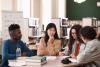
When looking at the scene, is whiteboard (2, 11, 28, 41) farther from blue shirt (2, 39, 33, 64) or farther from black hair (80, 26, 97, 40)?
black hair (80, 26, 97, 40)

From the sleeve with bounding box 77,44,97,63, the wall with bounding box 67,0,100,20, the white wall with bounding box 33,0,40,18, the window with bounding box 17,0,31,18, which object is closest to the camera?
the sleeve with bounding box 77,44,97,63

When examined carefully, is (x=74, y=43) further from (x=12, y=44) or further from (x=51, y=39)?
(x=12, y=44)

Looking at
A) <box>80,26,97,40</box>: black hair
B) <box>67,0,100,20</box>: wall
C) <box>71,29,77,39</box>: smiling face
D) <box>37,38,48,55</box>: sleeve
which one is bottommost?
<box>37,38,48,55</box>: sleeve

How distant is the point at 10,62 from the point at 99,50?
1.33 meters

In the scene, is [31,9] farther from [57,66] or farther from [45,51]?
[57,66]

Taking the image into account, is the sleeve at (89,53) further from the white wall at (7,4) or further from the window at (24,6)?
the window at (24,6)

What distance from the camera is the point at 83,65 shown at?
11.3 feet

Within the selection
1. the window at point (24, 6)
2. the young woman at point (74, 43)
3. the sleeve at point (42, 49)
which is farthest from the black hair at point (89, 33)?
the window at point (24, 6)

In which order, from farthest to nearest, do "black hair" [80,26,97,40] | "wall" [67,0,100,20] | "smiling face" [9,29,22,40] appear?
"wall" [67,0,100,20]
"smiling face" [9,29,22,40]
"black hair" [80,26,97,40]

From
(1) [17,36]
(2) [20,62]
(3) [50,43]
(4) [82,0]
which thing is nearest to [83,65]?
(2) [20,62]

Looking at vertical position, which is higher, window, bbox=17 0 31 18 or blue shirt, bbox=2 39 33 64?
window, bbox=17 0 31 18

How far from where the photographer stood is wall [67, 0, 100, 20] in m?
10.1

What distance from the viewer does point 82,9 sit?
10297 millimetres

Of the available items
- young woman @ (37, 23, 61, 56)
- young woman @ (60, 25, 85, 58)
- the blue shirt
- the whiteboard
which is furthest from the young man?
the whiteboard
